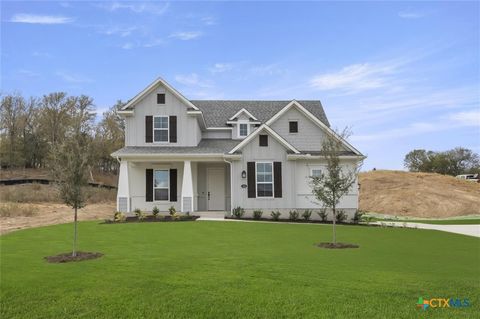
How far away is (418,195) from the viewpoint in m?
37.0

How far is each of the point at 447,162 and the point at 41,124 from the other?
62.3m

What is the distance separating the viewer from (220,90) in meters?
35.8

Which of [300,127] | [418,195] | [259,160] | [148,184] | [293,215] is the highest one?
[300,127]

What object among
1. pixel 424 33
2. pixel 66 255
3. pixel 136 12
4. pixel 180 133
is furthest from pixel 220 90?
pixel 66 255

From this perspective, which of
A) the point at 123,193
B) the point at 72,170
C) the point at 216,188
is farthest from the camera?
the point at 216,188

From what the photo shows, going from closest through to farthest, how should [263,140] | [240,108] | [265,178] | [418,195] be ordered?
1. [265,178]
2. [263,140]
3. [240,108]
4. [418,195]

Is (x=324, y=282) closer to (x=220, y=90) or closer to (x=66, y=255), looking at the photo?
(x=66, y=255)

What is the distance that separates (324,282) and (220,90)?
2989 centimetres

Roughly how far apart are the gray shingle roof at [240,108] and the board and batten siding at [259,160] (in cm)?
490

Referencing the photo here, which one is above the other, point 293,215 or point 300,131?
point 300,131

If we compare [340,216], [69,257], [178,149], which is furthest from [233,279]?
[178,149]

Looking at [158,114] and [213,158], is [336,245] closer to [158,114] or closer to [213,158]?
[213,158]

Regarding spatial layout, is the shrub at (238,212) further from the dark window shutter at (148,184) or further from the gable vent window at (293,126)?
the gable vent window at (293,126)

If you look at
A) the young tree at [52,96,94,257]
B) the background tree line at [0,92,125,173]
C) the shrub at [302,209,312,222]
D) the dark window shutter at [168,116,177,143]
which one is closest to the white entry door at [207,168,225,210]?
the dark window shutter at [168,116,177,143]
